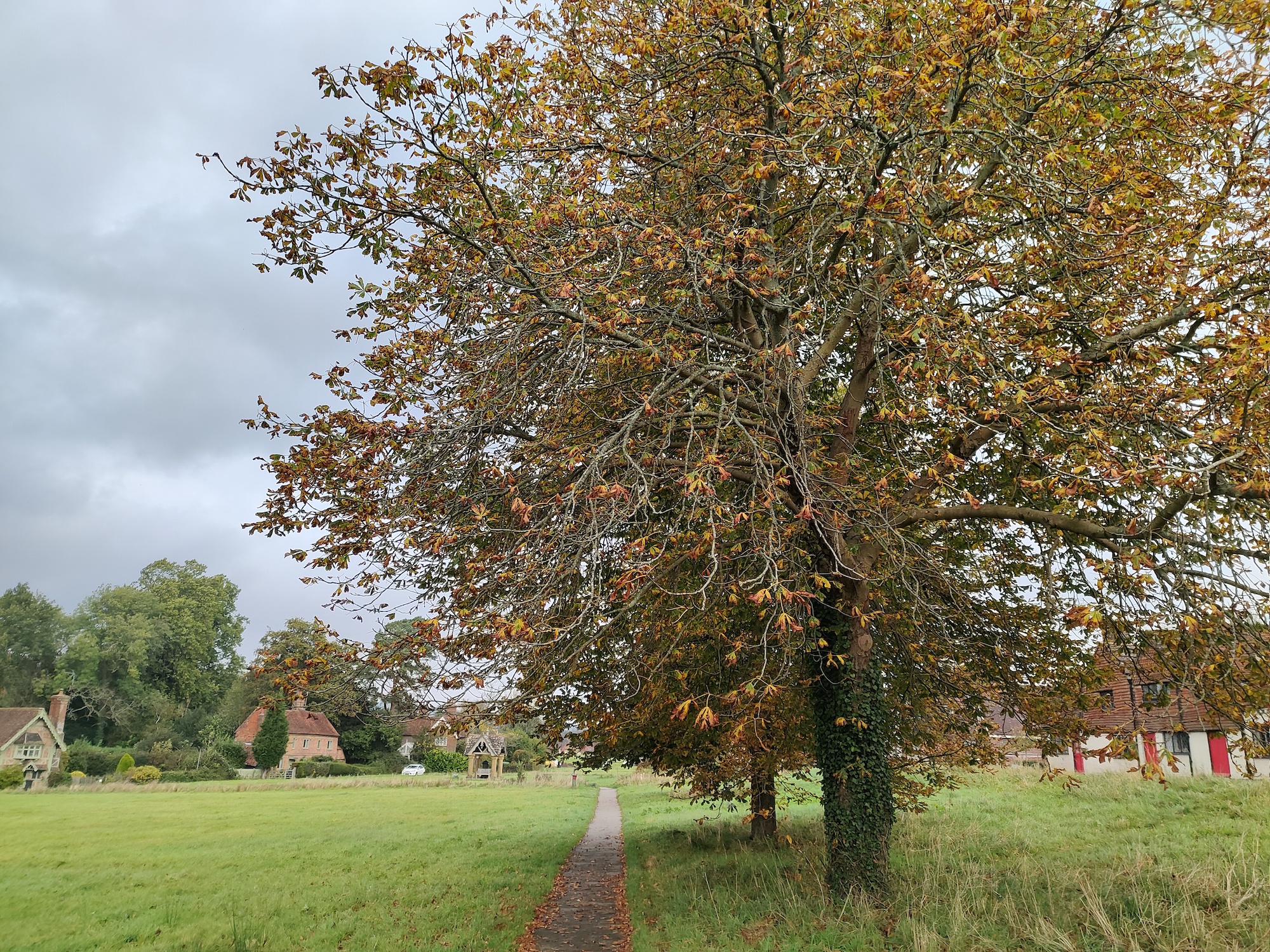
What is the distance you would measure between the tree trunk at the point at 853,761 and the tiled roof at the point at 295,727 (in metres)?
58.1

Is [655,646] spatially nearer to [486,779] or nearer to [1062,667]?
[1062,667]

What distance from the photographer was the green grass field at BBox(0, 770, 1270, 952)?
23.7ft

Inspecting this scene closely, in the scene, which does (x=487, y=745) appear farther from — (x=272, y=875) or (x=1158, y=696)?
(x=1158, y=696)

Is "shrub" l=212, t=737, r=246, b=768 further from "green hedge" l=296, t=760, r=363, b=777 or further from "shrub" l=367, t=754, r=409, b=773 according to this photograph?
"shrub" l=367, t=754, r=409, b=773

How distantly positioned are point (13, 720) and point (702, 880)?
5863 centimetres

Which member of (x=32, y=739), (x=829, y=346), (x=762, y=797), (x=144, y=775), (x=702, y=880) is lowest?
(x=144, y=775)

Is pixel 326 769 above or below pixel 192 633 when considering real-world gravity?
below

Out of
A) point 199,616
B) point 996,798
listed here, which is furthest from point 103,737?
point 996,798

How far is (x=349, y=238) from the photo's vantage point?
730 cm

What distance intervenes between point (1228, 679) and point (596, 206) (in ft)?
25.5

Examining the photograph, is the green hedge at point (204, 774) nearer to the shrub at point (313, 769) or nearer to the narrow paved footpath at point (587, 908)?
the shrub at point (313, 769)

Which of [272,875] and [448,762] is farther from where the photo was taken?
[448,762]

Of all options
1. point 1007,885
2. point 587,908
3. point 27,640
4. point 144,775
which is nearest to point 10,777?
point 144,775

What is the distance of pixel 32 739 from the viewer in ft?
164
